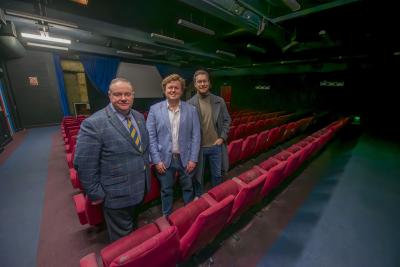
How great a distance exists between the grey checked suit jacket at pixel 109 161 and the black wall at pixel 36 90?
889 centimetres

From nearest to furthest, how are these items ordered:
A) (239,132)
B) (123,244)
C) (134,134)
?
(123,244) → (134,134) → (239,132)

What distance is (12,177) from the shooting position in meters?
3.04

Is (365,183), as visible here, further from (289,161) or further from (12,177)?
(12,177)

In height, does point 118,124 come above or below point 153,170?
above

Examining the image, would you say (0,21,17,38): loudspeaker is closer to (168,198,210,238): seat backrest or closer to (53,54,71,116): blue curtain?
(53,54,71,116): blue curtain

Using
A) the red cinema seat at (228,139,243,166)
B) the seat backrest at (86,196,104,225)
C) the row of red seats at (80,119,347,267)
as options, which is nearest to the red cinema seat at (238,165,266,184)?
the row of red seats at (80,119,347,267)

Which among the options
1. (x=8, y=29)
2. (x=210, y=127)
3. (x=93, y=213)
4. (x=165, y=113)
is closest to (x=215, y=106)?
(x=210, y=127)

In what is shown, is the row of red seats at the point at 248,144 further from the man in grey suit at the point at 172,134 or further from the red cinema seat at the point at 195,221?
the red cinema seat at the point at 195,221

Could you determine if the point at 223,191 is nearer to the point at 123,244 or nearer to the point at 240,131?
the point at 123,244

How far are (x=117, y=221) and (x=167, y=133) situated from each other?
850mm

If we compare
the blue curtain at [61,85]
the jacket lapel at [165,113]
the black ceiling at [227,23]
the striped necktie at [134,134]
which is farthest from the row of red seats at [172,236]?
the blue curtain at [61,85]

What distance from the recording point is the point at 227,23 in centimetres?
554

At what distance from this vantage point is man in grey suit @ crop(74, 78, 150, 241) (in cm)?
111

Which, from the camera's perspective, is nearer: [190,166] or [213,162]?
[190,166]
